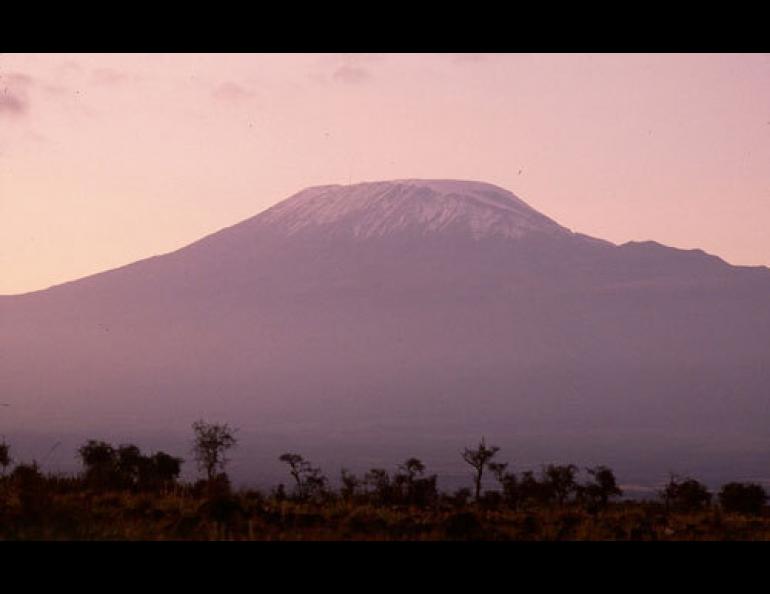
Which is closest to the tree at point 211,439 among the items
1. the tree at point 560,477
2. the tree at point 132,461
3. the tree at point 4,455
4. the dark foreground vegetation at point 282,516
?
the tree at point 132,461

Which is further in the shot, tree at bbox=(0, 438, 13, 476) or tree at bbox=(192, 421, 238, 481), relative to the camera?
tree at bbox=(192, 421, 238, 481)

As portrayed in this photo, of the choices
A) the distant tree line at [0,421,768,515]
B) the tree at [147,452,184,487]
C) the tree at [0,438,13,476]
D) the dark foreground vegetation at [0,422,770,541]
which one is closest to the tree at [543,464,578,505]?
the distant tree line at [0,421,768,515]

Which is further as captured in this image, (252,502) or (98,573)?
(252,502)

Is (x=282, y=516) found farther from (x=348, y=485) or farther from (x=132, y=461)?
(x=132, y=461)

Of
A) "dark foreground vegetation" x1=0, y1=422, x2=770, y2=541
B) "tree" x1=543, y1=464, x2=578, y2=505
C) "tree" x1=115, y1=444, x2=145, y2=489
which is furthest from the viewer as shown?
"tree" x1=543, y1=464, x2=578, y2=505

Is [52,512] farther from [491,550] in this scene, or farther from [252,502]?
[491,550]

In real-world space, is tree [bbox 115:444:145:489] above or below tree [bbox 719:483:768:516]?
above

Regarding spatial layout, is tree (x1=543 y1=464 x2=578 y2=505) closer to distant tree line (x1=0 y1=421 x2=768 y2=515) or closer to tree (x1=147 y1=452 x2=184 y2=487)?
distant tree line (x1=0 y1=421 x2=768 y2=515)

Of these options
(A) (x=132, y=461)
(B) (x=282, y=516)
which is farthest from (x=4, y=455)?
(A) (x=132, y=461)

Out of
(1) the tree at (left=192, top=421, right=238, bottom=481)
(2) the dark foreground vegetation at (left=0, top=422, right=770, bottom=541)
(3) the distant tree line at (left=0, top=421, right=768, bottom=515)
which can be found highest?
(1) the tree at (left=192, top=421, right=238, bottom=481)

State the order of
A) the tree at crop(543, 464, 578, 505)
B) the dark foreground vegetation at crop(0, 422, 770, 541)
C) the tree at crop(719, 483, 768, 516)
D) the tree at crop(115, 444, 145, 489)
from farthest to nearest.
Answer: the tree at crop(543, 464, 578, 505), the tree at crop(719, 483, 768, 516), the tree at crop(115, 444, 145, 489), the dark foreground vegetation at crop(0, 422, 770, 541)

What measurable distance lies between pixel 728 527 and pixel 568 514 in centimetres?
245
